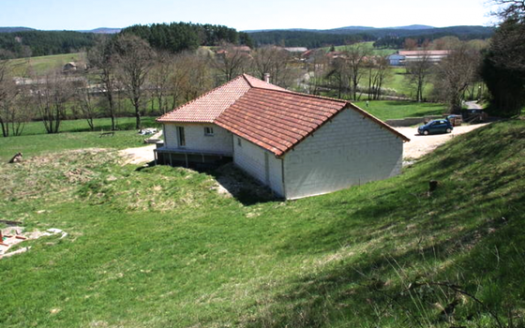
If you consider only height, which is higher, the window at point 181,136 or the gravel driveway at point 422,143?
the window at point 181,136

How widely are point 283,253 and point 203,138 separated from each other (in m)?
17.3

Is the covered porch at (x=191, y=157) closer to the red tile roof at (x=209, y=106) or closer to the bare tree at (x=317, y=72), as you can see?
Answer: the red tile roof at (x=209, y=106)

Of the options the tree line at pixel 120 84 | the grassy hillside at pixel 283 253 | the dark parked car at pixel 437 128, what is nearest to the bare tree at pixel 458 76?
the dark parked car at pixel 437 128

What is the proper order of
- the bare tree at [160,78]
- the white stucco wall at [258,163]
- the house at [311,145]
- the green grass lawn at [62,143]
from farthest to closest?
1. the bare tree at [160,78]
2. the green grass lawn at [62,143]
3. the white stucco wall at [258,163]
4. the house at [311,145]

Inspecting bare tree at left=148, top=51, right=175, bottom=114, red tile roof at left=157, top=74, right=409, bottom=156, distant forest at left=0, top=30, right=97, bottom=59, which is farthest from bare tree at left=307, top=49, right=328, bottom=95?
distant forest at left=0, top=30, right=97, bottom=59

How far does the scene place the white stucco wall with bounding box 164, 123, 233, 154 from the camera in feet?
94.5

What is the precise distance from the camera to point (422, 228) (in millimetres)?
11477

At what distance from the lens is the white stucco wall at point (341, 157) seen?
20.4 metres

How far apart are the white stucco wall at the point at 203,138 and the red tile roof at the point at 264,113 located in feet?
2.09

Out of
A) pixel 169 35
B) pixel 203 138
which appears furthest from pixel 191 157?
pixel 169 35

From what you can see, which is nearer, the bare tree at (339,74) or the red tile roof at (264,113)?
the red tile roof at (264,113)

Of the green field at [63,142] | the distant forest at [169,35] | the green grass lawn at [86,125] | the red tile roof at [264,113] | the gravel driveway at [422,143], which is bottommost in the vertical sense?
the green grass lawn at [86,125]

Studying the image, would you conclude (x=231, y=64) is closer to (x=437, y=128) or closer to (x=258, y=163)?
(x=437, y=128)

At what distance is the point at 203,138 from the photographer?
2950cm
